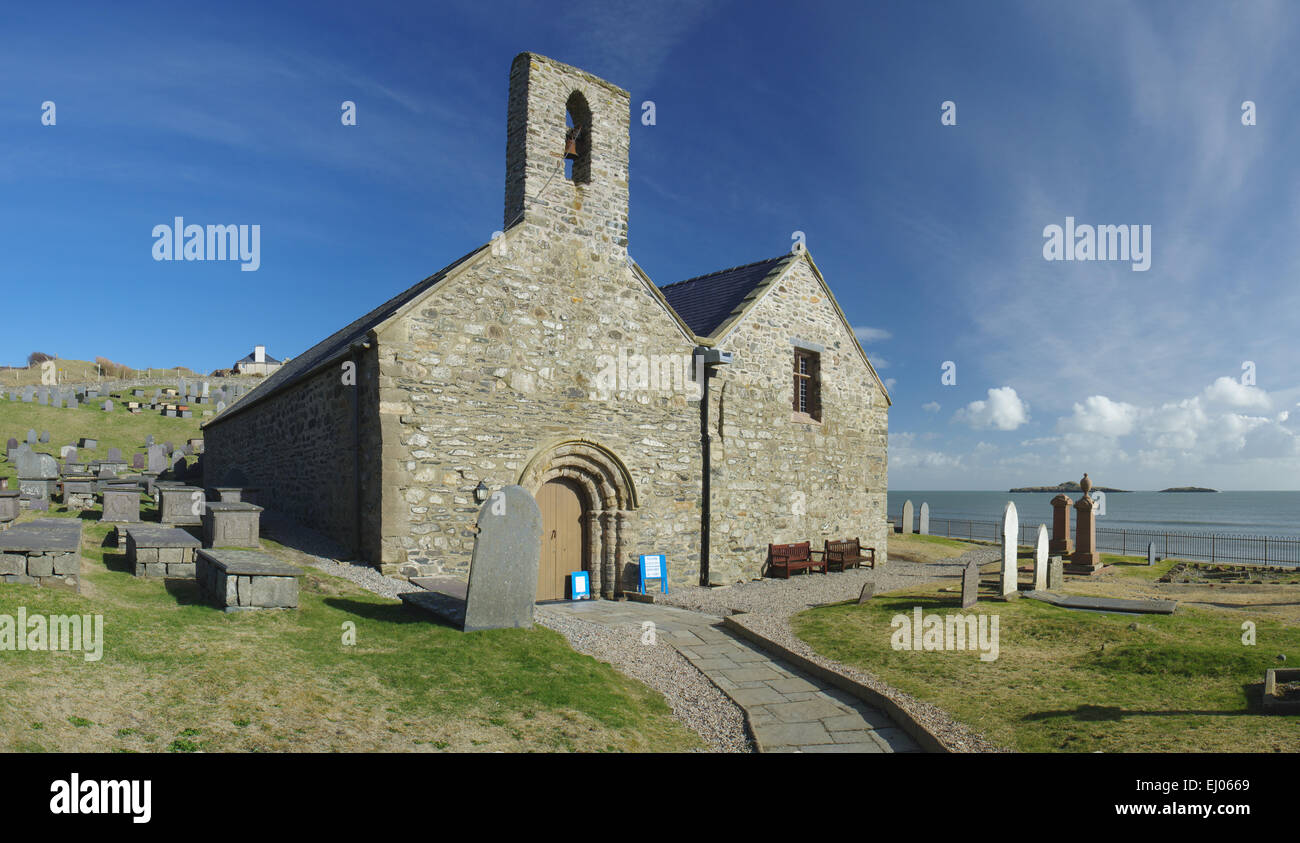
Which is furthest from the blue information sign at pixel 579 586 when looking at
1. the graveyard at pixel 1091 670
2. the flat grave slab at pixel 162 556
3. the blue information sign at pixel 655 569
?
the flat grave slab at pixel 162 556

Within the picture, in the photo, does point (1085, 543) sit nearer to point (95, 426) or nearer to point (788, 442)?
point (788, 442)

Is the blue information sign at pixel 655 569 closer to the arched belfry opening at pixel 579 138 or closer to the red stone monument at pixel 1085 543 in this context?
the arched belfry opening at pixel 579 138

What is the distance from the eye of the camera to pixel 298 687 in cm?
619

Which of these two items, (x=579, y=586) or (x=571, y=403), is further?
(x=579, y=586)

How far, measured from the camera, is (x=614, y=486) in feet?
50.6

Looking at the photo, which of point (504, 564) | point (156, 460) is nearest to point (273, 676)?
point (504, 564)

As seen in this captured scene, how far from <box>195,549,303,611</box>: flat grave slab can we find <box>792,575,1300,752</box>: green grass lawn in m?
7.36

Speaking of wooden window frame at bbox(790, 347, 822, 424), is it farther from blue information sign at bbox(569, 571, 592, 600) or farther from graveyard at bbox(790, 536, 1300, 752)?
blue information sign at bbox(569, 571, 592, 600)

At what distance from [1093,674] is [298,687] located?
8.78m

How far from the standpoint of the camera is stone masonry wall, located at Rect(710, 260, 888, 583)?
17.4m

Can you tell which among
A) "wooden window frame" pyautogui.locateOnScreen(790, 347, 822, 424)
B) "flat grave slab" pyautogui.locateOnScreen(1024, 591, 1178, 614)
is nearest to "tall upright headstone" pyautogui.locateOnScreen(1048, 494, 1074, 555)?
"wooden window frame" pyautogui.locateOnScreen(790, 347, 822, 424)

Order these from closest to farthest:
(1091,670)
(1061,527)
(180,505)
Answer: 1. (1091,670)
2. (180,505)
3. (1061,527)
